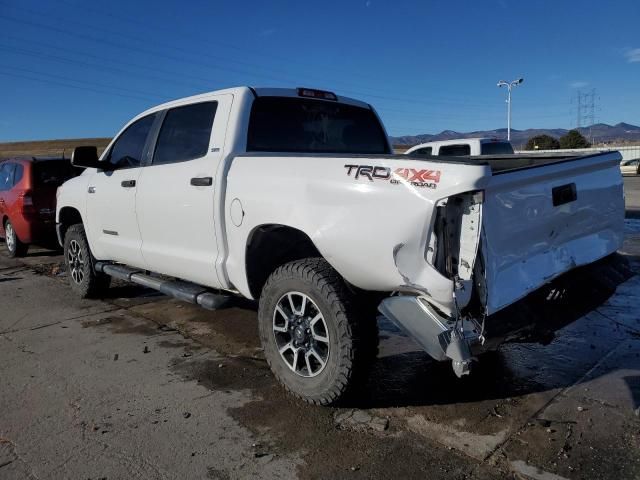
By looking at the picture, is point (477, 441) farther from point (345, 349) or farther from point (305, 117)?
point (305, 117)

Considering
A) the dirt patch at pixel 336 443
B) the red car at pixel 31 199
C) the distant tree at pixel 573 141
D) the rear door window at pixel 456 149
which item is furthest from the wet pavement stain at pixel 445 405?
the distant tree at pixel 573 141

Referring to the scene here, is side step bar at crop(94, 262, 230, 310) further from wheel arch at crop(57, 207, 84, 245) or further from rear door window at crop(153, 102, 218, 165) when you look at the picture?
wheel arch at crop(57, 207, 84, 245)

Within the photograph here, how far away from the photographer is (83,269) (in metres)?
6.55

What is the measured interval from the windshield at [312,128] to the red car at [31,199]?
21.6ft

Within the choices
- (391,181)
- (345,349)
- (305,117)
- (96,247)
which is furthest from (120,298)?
(391,181)

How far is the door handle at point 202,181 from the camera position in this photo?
4.14m

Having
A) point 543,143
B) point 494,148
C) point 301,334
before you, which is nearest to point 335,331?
point 301,334

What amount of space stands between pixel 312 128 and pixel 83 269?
11.5 feet

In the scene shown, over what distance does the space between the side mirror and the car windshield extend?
15.1 ft

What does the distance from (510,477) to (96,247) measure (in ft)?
15.8

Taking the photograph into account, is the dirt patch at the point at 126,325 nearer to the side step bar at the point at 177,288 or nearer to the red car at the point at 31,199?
the side step bar at the point at 177,288

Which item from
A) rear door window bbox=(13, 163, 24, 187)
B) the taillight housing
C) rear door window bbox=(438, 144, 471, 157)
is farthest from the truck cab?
rear door window bbox=(13, 163, 24, 187)

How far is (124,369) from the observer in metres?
4.44

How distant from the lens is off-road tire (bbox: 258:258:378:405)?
3314 mm
